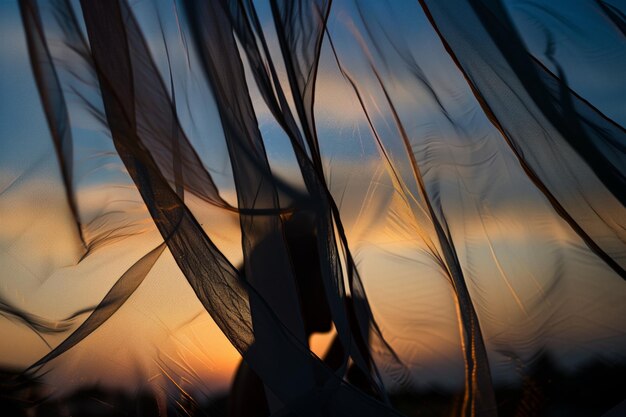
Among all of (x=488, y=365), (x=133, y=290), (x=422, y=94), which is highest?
(x=422, y=94)

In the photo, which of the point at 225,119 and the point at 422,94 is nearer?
the point at 225,119

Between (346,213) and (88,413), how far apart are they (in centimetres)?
65

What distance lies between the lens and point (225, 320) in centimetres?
136

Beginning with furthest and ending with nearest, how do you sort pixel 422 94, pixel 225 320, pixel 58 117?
pixel 422 94 → pixel 58 117 → pixel 225 320

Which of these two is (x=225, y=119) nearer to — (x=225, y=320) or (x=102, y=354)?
(x=225, y=320)

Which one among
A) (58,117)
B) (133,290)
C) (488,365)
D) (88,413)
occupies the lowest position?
(488,365)

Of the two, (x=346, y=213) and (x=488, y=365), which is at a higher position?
(x=346, y=213)

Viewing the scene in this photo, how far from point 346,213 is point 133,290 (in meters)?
0.46

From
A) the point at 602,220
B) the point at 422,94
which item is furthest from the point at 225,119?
the point at 602,220

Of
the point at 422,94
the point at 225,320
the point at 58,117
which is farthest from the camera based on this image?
the point at 422,94

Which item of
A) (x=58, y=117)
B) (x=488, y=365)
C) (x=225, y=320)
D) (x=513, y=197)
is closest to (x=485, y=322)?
(x=488, y=365)

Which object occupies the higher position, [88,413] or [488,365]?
[88,413]

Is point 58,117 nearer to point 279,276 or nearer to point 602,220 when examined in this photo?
point 279,276

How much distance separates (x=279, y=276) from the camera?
4.72 feet
